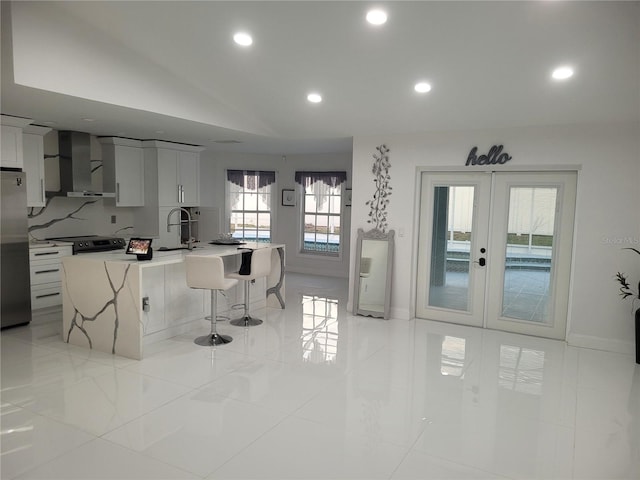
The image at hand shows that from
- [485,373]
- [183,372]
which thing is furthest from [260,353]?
[485,373]

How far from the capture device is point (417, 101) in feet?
16.5

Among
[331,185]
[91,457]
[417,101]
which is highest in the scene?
[417,101]

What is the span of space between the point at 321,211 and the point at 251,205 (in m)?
1.52

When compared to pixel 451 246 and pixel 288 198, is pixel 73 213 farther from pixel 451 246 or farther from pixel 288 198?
pixel 451 246

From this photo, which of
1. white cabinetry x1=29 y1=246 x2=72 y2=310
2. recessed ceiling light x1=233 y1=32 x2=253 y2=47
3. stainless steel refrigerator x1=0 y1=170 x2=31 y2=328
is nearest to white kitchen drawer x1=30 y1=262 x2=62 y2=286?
white cabinetry x1=29 y1=246 x2=72 y2=310

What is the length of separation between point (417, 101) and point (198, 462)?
4063mm

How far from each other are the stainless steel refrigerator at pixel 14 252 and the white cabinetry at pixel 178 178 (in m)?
2.34

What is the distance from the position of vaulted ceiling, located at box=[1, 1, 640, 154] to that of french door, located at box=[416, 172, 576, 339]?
802mm

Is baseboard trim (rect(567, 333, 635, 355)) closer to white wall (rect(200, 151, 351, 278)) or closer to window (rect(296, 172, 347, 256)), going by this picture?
white wall (rect(200, 151, 351, 278))

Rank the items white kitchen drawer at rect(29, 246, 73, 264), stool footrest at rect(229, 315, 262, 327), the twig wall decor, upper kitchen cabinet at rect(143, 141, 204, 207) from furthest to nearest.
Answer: upper kitchen cabinet at rect(143, 141, 204, 207)
the twig wall decor
white kitchen drawer at rect(29, 246, 73, 264)
stool footrest at rect(229, 315, 262, 327)

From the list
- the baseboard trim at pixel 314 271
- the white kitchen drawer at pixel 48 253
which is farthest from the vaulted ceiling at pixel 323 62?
the baseboard trim at pixel 314 271

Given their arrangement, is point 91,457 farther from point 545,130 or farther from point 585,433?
point 545,130

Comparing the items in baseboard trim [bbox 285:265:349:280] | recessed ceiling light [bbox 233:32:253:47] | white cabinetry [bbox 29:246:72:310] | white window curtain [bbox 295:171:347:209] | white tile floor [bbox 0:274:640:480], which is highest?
recessed ceiling light [bbox 233:32:253:47]

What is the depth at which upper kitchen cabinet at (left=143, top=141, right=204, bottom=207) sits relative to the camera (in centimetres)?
748
